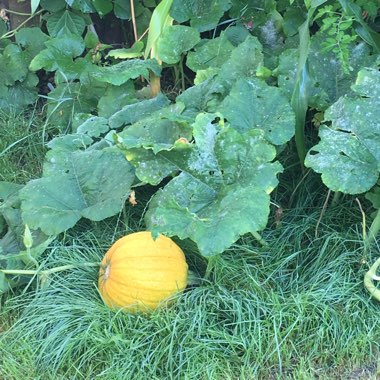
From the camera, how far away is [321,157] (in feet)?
7.07

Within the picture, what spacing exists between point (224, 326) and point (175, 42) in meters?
1.41

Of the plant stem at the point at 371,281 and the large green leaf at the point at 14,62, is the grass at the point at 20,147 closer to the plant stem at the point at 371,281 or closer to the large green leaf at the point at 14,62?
the large green leaf at the point at 14,62

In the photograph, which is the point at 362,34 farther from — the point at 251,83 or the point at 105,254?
the point at 105,254

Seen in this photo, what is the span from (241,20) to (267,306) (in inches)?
61.1

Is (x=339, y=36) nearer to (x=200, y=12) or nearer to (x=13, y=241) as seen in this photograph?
(x=200, y=12)

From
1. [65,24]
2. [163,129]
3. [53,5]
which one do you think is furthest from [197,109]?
[53,5]

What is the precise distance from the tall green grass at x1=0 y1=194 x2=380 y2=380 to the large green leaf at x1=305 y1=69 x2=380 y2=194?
286mm

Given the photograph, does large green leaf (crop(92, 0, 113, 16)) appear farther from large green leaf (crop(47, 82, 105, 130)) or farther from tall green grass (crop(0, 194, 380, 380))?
tall green grass (crop(0, 194, 380, 380))

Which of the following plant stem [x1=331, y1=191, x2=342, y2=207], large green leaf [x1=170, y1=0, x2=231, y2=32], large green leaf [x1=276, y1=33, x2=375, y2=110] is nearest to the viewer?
plant stem [x1=331, y1=191, x2=342, y2=207]

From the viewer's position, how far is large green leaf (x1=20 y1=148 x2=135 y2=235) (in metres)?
2.31

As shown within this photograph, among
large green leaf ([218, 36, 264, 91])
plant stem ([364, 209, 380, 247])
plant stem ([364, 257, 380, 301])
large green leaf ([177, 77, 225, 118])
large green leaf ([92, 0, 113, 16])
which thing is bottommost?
plant stem ([364, 257, 380, 301])

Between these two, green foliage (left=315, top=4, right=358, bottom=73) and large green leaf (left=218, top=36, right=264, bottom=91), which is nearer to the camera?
green foliage (left=315, top=4, right=358, bottom=73)

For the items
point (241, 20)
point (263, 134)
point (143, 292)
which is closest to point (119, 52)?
point (241, 20)

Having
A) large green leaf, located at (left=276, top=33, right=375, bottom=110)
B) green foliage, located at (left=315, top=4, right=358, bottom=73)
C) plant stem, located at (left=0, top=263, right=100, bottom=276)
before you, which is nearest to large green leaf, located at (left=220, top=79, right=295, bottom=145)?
large green leaf, located at (left=276, top=33, right=375, bottom=110)
